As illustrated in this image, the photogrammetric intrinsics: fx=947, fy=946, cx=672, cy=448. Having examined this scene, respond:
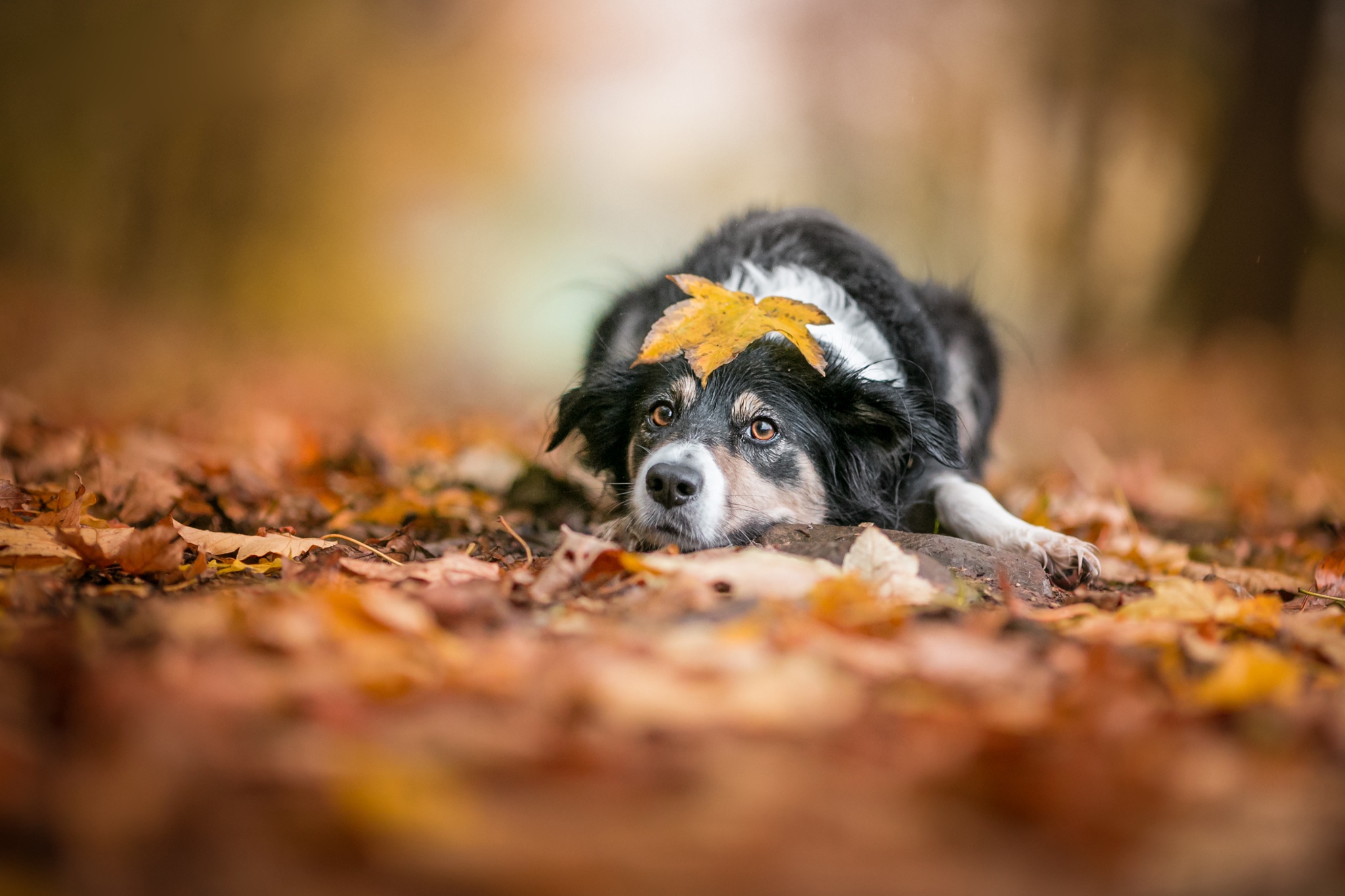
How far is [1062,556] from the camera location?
355 cm

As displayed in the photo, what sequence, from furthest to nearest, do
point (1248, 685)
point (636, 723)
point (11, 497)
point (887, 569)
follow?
point (11, 497) → point (887, 569) → point (1248, 685) → point (636, 723)

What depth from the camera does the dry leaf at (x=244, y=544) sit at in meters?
2.95

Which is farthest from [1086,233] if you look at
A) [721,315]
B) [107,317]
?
[107,317]

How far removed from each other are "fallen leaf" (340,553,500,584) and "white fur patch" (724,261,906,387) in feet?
6.19

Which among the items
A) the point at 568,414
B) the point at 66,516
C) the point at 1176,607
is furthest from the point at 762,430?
the point at 66,516

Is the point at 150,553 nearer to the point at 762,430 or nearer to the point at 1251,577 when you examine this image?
the point at 762,430

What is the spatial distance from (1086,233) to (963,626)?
12534 millimetres

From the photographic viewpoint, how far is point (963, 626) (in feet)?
7.44

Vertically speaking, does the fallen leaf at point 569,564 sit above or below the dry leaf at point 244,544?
above

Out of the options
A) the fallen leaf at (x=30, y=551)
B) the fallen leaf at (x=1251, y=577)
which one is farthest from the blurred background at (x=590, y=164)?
the fallen leaf at (x=30, y=551)

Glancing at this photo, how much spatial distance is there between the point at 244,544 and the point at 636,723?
6.31ft

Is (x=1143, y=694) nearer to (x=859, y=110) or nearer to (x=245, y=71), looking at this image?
(x=245, y=71)

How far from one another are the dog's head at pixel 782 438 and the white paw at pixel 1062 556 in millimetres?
417

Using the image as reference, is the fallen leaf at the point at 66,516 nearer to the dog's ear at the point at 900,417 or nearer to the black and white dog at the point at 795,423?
the black and white dog at the point at 795,423
